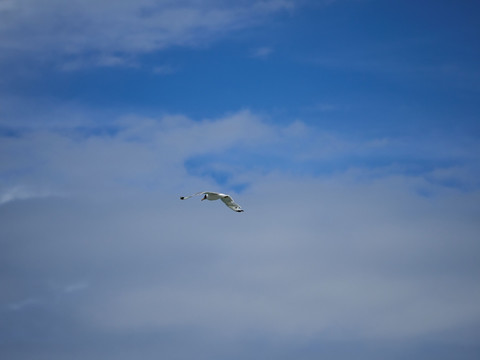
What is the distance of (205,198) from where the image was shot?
84.4 metres

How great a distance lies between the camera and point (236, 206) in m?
87.7

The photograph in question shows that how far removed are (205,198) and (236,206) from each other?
18.0 ft
